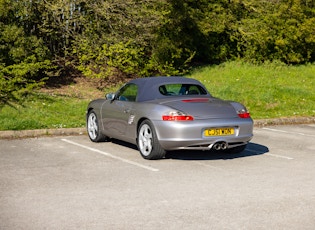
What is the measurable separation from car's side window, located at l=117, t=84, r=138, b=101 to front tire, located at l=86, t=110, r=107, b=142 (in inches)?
35.8

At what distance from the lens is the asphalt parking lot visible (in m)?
5.48

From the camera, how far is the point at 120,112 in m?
9.85

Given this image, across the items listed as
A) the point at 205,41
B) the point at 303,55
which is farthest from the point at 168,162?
the point at 303,55

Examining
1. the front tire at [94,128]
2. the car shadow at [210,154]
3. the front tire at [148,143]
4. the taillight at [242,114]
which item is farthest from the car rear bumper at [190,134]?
the front tire at [94,128]

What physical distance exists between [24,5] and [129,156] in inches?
367

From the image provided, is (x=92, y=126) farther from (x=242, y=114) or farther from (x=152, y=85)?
(x=242, y=114)

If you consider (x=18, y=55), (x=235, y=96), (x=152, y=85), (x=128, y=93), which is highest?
(x=18, y=55)

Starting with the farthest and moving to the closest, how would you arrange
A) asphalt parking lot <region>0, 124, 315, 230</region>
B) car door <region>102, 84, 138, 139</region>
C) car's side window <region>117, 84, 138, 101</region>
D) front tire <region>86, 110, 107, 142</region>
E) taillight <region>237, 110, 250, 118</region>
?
front tire <region>86, 110, 107, 142</region>
car's side window <region>117, 84, 138, 101</region>
car door <region>102, 84, 138, 139</region>
taillight <region>237, 110, 250, 118</region>
asphalt parking lot <region>0, 124, 315, 230</region>

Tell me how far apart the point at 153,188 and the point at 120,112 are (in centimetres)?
313

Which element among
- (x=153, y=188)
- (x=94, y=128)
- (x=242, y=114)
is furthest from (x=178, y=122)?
(x=94, y=128)

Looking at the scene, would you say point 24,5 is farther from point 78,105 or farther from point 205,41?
point 205,41

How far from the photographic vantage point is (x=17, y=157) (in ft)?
30.7

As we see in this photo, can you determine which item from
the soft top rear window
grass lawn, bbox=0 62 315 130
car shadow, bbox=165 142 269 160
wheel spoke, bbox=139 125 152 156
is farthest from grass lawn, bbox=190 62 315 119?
wheel spoke, bbox=139 125 152 156

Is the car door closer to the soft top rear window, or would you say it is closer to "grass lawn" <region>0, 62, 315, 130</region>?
the soft top rear window
